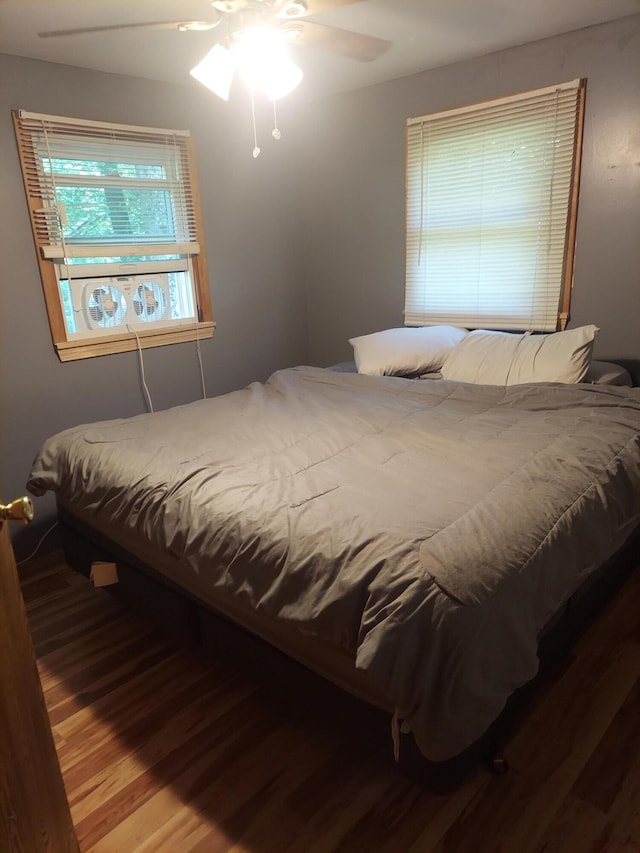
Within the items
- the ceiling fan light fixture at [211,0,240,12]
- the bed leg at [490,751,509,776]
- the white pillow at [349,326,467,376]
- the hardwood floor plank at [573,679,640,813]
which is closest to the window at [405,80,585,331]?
the white pillow at [349,326,467,376]

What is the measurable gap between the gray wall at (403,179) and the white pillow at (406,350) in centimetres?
48

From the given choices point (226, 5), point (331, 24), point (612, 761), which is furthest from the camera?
point (331, 24)

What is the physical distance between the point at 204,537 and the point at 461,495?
74 cm

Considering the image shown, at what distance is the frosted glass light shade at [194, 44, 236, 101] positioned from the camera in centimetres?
194

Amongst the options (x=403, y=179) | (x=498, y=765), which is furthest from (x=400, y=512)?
(x=403, y=179)

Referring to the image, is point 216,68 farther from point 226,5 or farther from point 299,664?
point 299,664

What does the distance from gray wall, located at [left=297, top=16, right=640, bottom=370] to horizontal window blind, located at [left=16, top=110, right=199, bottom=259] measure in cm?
96

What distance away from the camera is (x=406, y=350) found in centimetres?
302

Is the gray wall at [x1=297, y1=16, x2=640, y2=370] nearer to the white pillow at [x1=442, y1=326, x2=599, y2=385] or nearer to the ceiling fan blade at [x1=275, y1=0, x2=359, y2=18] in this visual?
the white pillow at [x1=442, y1=326, x2=599, y2=385]

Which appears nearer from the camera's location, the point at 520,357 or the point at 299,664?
the point at 299,664

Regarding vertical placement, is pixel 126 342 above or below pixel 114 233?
below

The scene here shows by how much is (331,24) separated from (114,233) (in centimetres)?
145

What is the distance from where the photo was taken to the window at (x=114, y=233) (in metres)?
2.67

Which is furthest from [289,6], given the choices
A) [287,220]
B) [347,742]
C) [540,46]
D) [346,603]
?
[347,742]
